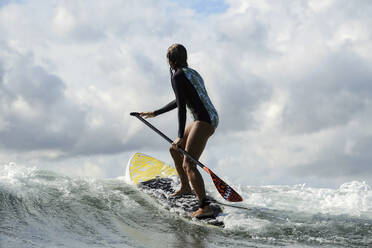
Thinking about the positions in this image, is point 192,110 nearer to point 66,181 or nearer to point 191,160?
point 191,160

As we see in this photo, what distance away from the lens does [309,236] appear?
15.7 ft

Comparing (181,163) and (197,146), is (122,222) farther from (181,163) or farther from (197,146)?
(197,146)

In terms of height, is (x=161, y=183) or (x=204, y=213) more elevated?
(x=161, y=183)

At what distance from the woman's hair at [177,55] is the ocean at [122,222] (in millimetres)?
1917

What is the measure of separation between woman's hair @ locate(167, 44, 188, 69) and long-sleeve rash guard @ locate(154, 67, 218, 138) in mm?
92

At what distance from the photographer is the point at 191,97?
499 cm

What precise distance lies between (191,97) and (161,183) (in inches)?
83.1

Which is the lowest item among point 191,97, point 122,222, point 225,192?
point 122,222

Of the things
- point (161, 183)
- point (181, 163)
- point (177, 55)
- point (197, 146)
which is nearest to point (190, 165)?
point (197, 146)

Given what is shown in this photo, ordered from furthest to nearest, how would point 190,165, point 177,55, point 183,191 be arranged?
1. point 183,191
2. point 190,165
3. point 177,55

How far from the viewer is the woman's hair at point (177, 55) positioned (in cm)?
499

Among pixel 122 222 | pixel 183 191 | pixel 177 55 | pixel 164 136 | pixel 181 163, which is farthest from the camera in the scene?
pixel 183 191

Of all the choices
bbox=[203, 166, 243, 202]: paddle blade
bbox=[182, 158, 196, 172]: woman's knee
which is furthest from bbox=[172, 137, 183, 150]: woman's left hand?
bbox=[203, 166, 243, 202]: paddle blade

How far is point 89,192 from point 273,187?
4548mm
